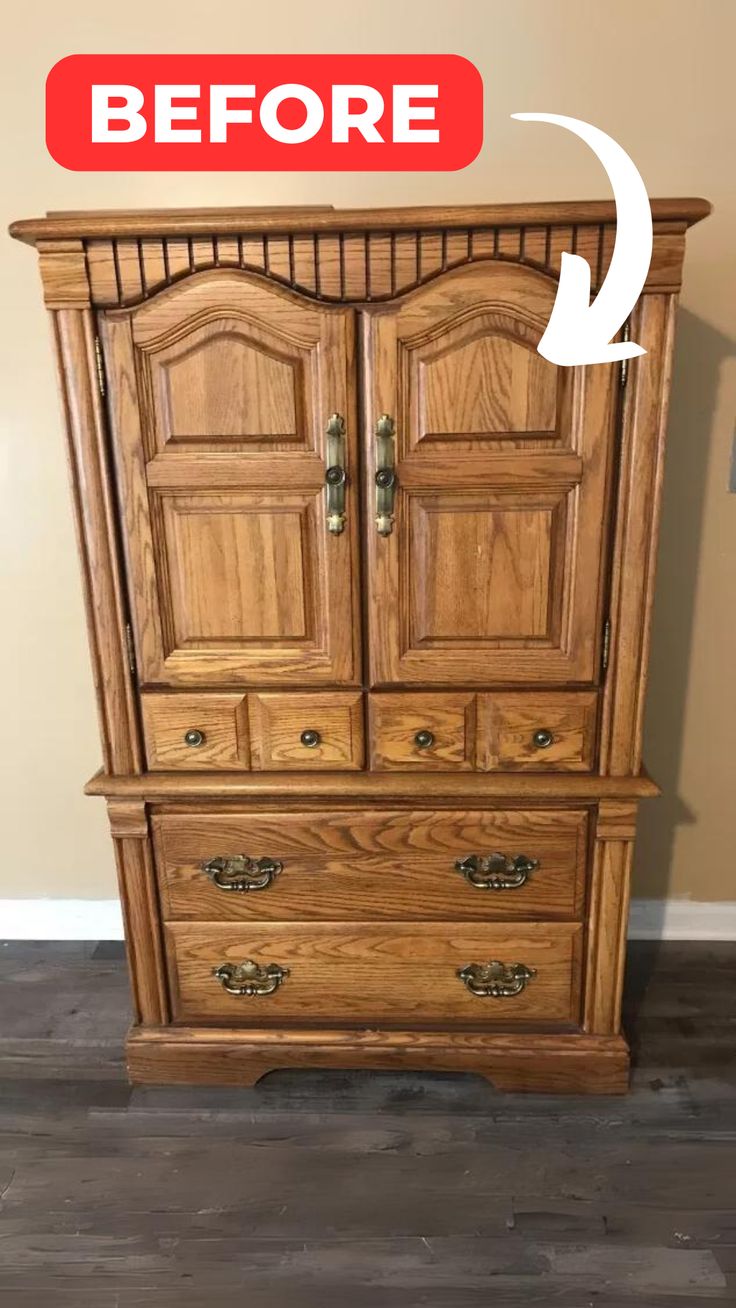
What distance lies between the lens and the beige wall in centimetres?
181

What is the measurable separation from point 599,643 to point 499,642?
183 millimetres

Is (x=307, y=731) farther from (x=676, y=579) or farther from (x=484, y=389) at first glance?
(x=676, y=579)

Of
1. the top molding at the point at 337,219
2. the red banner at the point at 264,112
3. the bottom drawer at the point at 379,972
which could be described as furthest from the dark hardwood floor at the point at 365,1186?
the red banner at the point at 264,112

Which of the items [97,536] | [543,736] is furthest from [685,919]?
[97,536]

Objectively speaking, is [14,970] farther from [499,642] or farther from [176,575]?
[499,642]

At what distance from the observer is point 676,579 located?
82.2 inches

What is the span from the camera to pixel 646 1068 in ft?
6.22

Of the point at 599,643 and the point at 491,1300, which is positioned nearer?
the point at 491,1300

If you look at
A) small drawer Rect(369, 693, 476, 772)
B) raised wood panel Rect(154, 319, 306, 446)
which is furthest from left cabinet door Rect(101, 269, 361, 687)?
small drawer Rect(369, 693, 476, 772)

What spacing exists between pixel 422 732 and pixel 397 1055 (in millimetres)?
713

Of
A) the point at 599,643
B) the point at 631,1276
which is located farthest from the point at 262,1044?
the point at 599,643

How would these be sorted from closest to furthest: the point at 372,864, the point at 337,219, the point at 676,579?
the point at 337,219 < the point at 372,864 < the point at 676,579

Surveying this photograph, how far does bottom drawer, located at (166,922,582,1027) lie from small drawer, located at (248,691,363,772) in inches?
14.2

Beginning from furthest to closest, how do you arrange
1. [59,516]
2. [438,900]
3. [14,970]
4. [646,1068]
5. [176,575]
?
[14,970], [59,516], [646,1068], [438,900], [176,575]
